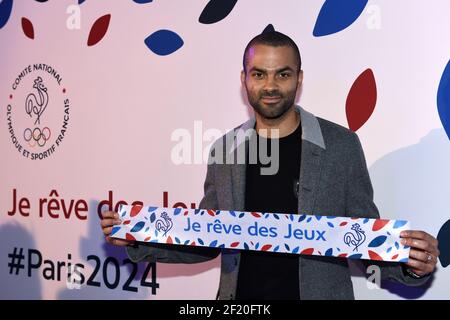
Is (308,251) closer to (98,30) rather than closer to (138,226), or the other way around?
(138,226)

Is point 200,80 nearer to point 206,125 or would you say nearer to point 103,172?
point 206,125

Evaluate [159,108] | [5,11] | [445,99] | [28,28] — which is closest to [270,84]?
[445,99]

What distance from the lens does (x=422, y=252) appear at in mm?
2010

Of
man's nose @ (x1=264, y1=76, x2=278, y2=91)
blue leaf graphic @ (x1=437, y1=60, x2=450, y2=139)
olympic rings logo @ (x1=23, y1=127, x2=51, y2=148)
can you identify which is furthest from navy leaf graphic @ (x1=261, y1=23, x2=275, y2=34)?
olympic rings logo @ (x1=23, y1=127, x2=51, y2=148)

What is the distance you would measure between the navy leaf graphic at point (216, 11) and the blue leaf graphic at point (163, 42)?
17 cm

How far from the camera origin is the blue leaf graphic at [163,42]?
10.3 feet

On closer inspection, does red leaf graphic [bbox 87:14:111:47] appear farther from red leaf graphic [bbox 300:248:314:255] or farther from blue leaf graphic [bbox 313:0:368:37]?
red leaf graphic [bbox 300:248:314:255]

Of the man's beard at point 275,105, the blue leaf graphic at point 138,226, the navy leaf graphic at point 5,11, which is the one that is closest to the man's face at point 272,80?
the man's beard at point 275,105

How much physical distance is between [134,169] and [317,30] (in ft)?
4.14

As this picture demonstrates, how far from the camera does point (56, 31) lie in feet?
11.9

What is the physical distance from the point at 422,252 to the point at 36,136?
2566 millimetres

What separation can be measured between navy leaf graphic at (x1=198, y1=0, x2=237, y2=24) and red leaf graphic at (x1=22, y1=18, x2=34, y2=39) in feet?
4.20

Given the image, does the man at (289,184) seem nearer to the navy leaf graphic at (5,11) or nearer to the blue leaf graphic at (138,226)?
the blue leaf graphic at (138,226)
